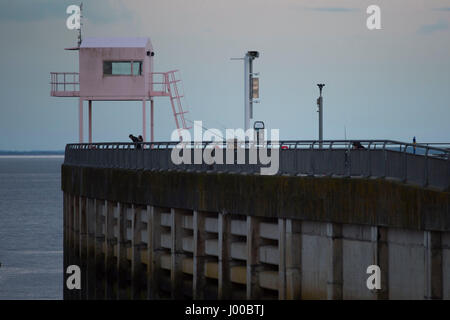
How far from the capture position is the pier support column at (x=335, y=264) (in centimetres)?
2692

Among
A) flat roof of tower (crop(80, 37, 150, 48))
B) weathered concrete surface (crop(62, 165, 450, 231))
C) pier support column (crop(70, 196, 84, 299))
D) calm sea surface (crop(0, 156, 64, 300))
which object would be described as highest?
flat roof of tower (crop(80, 37, 150, 48))

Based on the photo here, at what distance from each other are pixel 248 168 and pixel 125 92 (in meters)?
24.4

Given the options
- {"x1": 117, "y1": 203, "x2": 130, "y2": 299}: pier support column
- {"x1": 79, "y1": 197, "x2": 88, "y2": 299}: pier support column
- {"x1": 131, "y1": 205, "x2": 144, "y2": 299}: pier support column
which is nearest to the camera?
{"x1": 131, "y1": 205, "x2": 144, "y2": 299}: pier support column

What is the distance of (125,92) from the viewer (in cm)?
5666

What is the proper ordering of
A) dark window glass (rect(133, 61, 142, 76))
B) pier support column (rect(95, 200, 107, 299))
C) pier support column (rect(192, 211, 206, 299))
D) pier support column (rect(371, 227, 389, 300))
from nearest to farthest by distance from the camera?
pier support column (rect(371, 227, 389, 300)) → pier support column (rect(192, 211, 206, 299)) → pier support column (rect(95, 200, 107, 299)) → dark window glass (rect(133, 61, 142, 76))

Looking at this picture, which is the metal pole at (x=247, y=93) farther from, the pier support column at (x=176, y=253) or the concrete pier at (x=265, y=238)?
the pier support column at (x=176, y=253)

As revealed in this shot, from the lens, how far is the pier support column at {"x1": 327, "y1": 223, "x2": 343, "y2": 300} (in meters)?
26.9

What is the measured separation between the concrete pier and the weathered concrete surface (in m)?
0.03

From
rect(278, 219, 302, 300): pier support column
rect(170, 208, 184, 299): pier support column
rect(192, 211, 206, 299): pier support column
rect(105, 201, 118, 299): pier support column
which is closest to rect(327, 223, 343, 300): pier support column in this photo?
rect(278, 219, 302, 300): pier support column

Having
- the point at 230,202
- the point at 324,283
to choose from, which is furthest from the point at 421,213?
the point at 230,202

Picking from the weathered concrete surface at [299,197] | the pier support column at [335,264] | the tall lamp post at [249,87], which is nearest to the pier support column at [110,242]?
the weathered concrete surface at [299,197]

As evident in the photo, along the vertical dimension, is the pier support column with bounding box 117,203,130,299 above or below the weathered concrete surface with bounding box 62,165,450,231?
below

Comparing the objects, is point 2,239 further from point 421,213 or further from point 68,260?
point 421,213

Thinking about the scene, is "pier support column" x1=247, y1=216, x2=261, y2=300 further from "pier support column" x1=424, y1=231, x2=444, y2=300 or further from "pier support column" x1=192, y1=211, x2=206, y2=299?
"pier support column" x1=424, y1=231, x2=444, y2=300
